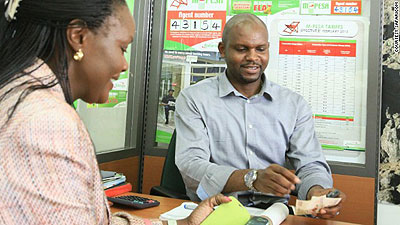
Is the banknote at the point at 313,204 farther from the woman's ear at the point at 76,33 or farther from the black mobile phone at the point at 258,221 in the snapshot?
the woman's ear at the point at 76,33

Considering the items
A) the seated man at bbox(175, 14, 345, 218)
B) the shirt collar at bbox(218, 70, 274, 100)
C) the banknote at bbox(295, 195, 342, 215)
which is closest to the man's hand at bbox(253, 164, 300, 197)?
the banknote at bbox(295, 195, 342, 215)

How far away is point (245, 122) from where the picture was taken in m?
1.98

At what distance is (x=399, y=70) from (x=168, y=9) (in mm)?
1580

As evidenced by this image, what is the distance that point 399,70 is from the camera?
8.04 feet

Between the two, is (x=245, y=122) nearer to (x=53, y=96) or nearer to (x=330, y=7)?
(x=330, y=7)

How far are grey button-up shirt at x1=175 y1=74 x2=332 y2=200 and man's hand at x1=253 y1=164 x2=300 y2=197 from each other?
425 mm

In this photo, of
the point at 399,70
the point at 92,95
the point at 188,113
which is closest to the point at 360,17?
the point at 399,70

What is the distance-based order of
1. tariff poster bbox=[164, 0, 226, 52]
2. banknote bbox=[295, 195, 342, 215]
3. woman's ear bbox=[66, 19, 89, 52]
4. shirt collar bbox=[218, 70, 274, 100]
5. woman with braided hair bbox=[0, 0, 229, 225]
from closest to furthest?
1. woman with braided hair bbox=[0, 0, 229, 225]
2. woman's ear bbox=[66, 19, 89, 52]
3. banknote bbox=[295, 195, 342, 215]
4. shirt collar bbox=[218, 70, 274, 100]
5. tariff poster bbox=[164, 0, 226, 52]

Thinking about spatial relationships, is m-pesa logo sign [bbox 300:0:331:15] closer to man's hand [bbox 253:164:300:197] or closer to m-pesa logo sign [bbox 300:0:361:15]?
m-pesa logo sign [bbox 300:0:361:15]

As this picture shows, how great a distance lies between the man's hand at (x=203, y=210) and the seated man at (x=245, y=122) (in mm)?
503

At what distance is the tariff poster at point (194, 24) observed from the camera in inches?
112

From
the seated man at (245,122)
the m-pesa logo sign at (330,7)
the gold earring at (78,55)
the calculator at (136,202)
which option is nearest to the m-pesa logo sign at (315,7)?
the m-pesa logo sign at (330,7)

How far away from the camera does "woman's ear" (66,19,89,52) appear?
0.78 meters

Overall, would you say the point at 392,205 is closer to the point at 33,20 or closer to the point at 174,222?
the point at 174,222
